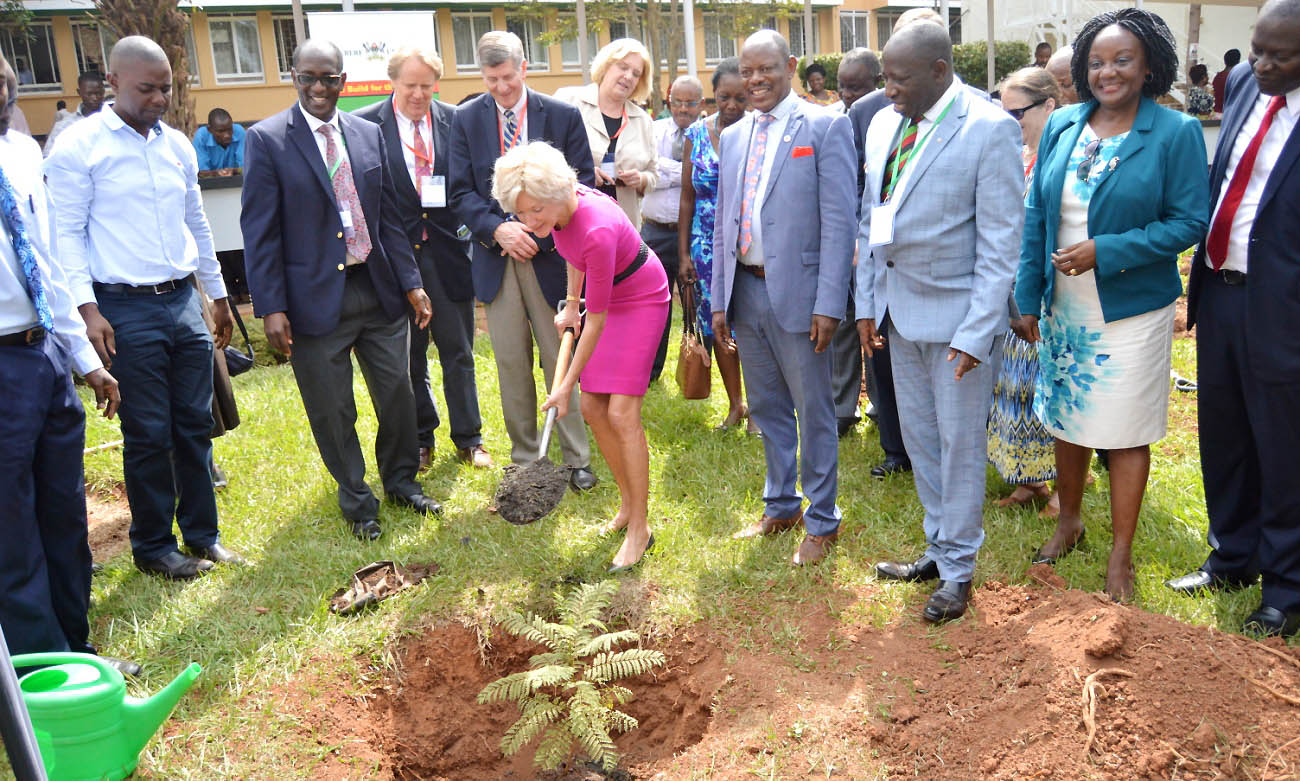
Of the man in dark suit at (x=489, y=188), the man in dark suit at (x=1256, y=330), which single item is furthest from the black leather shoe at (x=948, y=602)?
the man in dark suit at (x=489, y=188)

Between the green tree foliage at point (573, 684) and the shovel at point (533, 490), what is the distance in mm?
460

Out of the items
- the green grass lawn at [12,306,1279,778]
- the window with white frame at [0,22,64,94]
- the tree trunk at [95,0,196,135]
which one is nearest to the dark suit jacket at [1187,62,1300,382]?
the green grass lawn at [12,306,1279,778]

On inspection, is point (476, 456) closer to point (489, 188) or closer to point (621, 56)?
point (489, 188)

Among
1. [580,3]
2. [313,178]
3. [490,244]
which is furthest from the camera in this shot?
[580,3]

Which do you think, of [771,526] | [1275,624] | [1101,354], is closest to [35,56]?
[771,526]

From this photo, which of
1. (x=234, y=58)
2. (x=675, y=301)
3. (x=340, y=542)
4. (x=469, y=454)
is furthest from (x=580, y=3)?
(x=234, y=58)

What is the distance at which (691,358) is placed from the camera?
548cm

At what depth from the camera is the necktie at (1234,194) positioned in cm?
347

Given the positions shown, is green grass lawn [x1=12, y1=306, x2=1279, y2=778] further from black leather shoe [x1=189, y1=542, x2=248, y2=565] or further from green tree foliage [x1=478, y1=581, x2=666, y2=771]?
green tree foliage [x1=478, y1=581, x2=666, y2=771]

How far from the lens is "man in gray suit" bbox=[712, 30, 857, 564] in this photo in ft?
13.5

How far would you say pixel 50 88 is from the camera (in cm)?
2517

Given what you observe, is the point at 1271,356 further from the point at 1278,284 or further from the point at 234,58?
the point at 234,58

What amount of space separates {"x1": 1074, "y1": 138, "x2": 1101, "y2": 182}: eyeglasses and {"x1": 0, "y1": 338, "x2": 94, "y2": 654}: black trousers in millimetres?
3913

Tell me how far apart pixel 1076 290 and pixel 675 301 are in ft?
19.3
